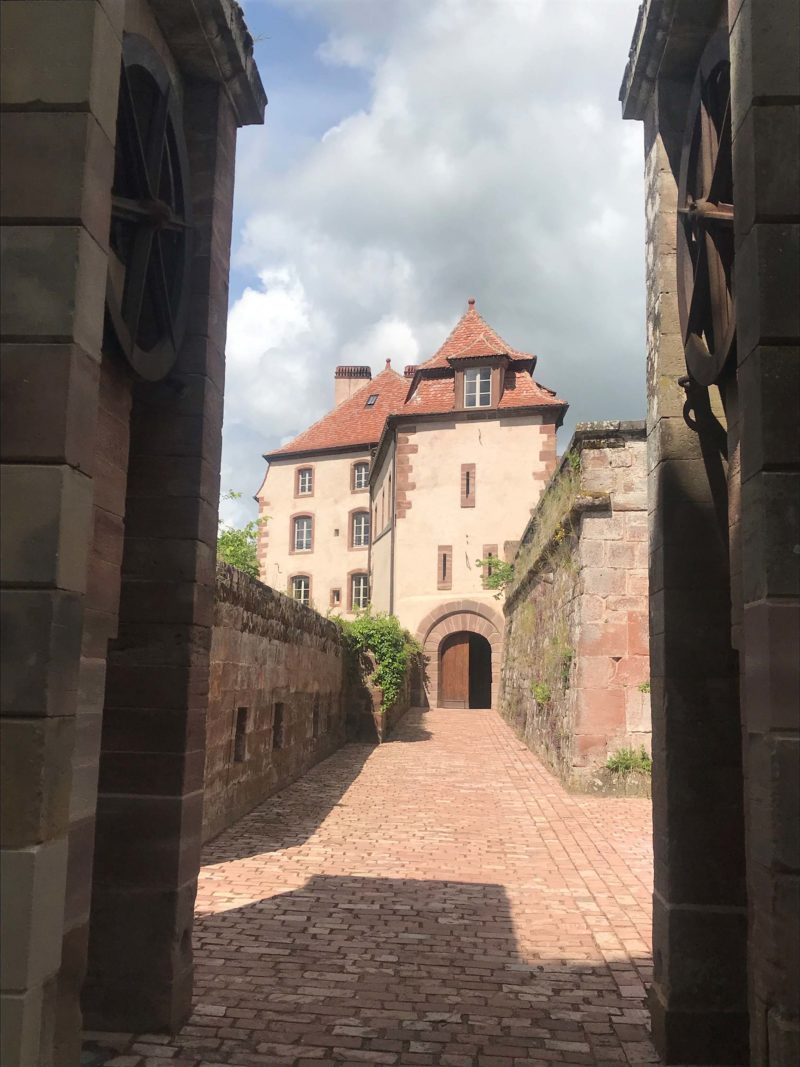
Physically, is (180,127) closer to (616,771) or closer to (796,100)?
(796,100)

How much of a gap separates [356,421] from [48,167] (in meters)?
36.6

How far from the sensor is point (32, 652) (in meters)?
2.54

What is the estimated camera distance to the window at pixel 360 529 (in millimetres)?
37094

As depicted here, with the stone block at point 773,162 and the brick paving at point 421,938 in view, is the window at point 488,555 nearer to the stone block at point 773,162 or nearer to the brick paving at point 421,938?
the brick paving at point 421,938

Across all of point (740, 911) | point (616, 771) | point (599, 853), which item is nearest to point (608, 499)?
point (616, 771)

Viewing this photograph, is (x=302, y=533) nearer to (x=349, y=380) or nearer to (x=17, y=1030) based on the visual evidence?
(x=349, y=380)

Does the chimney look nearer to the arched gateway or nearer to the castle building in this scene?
the castle building

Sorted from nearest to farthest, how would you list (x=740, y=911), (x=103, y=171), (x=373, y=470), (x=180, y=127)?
(x=103, y=171) → (x=740, y=911) → (x=180, y=127) → (x=373, y=470)

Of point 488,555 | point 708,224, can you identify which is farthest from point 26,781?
point 488,555

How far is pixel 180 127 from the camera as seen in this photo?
174 inches

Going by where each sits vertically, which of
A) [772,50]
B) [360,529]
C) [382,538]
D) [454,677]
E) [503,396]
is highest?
[503,396]

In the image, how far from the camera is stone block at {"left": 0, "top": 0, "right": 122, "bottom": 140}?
2758 mm

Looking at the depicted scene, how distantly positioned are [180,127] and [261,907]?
4652 millimetres

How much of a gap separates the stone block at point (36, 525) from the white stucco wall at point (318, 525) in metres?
33.8
